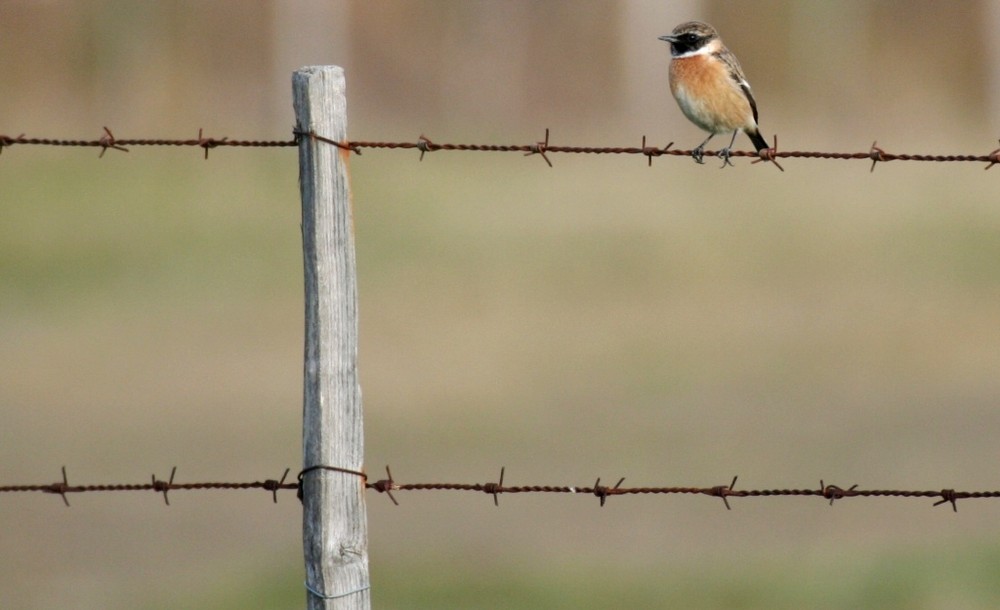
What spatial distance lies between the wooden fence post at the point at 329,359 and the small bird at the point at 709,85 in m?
3.72

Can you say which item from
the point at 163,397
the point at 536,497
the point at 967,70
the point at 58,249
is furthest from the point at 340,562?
the point at 967,70

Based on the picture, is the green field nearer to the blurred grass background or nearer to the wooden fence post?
the blurred grass background

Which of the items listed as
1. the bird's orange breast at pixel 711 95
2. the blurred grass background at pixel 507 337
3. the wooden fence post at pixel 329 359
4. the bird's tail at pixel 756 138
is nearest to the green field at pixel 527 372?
the blurred grass background at pixel 507 337

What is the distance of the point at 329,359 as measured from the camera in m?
3.88

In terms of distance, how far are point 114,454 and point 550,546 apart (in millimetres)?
3939

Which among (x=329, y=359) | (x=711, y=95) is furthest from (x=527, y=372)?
(x=329, y=359)

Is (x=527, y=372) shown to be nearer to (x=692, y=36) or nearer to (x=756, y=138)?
(x=756, y=138)

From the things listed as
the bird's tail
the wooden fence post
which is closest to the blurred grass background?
the bird's tail

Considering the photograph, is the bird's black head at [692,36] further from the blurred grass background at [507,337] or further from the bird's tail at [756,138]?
the blurred grass background at [507,337]

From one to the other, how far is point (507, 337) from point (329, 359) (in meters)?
11.5

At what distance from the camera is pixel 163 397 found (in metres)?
13.6

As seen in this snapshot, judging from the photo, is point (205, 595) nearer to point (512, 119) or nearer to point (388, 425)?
point (388, 425)

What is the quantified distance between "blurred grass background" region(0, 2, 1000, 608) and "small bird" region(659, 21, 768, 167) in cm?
294

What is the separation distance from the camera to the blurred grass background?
Result: 32.0 feet
